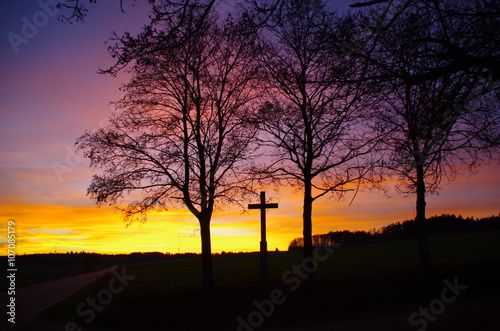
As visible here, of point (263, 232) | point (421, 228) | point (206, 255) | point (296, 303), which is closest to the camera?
point (296, 303)

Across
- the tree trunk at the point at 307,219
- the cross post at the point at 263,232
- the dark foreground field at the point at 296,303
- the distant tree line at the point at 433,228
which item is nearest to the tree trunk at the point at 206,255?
the dark foreground field at the point at 296,303

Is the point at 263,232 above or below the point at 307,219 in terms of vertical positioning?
below

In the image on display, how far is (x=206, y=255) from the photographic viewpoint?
1780cm

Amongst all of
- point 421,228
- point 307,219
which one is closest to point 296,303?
point 307,219

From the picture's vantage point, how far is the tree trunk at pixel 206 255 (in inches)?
697

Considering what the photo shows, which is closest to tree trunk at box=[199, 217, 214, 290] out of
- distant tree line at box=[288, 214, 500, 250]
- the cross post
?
the cross post

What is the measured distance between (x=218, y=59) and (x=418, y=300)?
1230 centimetres

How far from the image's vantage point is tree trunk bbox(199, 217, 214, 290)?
1770 centimetres

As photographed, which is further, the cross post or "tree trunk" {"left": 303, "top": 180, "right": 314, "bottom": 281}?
"tree trunk" {"left": 303, "top": 180, "right": 314, "bottom": 281}

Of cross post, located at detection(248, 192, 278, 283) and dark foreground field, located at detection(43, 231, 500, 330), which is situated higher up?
cross post, located at detection(248, 192, 278, 283)

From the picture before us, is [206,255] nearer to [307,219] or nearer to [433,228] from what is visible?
[307,219]

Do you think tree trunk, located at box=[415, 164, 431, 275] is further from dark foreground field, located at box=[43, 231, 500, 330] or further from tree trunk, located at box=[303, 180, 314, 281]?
tree trunk, located at box=[303, 180, 314, 281]

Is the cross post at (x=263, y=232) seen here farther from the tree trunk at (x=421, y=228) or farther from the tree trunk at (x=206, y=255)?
the tree trunk at (x=421, y=228)

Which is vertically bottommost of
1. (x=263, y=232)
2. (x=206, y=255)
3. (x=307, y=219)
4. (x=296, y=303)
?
(x=296, y=303)
